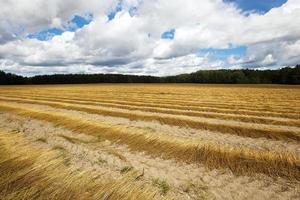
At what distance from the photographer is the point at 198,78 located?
126 meters

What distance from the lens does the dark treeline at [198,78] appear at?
106062 millimetres

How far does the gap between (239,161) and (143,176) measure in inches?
117

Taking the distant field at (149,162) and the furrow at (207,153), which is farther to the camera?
the furrow at (207,153)

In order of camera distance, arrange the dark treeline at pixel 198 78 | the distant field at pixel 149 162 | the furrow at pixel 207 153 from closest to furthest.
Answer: the distant field at pixel 149 162
the furrow at pixel 207 153
the dark treeline at pixel 198 78

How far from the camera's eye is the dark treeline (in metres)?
106

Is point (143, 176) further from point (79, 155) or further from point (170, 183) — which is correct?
point (79, 155)

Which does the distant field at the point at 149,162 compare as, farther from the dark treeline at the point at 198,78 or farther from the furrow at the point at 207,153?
the dark treeline at the point at 198,78

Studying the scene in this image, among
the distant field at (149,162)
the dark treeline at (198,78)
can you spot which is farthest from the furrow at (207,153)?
the dark treeline at (198,78)

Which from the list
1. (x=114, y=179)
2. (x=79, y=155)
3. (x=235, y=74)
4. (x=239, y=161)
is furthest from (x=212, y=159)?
(x=235, y=74)

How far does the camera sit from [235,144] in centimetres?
936

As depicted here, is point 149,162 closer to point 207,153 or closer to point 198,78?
point 207,153

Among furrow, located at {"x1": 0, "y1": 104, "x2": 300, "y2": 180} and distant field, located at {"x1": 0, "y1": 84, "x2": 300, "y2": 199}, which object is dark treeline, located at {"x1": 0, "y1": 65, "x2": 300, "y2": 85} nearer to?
distant field, located at {"x1": 0, "y1": 84, "x2": 300, "y2": 199}

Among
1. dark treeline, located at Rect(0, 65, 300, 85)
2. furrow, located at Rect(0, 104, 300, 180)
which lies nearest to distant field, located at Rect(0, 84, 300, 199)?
furrow, located at Rect(0, 104, 300, 180)

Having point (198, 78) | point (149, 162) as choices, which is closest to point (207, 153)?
point (149, 162)
